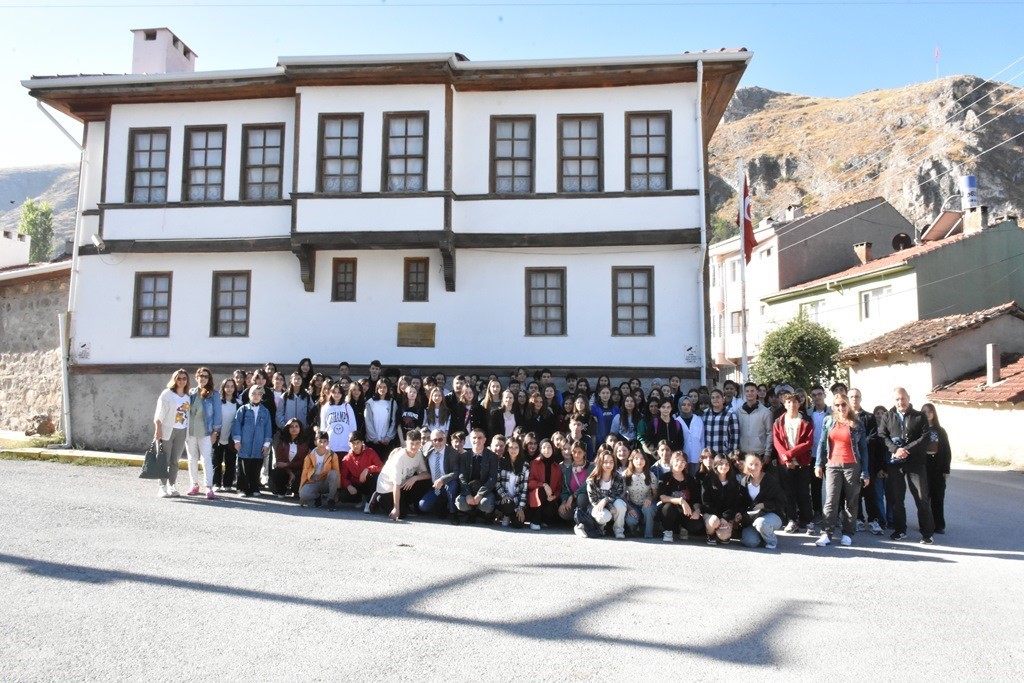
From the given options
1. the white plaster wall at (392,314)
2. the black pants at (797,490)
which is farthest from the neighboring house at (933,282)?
the black pants at (797,490)

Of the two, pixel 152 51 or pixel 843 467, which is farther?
pixel 152 51

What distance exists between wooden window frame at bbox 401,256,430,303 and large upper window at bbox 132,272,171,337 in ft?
17.8

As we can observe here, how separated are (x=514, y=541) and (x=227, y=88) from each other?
12.6 metres

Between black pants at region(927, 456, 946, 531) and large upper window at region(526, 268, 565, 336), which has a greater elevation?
large upper window at region(526, 268, 565, 336)

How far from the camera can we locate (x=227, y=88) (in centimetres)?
1653

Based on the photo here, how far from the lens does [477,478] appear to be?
33.6 feet

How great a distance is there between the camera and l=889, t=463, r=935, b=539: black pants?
9.44m

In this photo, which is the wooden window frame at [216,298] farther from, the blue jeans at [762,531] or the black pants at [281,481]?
the blue jeans at [762,531]

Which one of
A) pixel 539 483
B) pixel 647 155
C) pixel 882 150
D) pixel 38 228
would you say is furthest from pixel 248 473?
pixel 882 150

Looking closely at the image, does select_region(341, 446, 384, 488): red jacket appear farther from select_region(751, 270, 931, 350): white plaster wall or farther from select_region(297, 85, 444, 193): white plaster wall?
select_region(751, 270, 931, 350): white plaster wall

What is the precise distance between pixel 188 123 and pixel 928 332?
22703 mm

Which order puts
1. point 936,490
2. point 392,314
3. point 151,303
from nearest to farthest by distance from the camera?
point 936,490 < point 392,314 < point 151,303

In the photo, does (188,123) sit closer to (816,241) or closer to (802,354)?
(802,354)

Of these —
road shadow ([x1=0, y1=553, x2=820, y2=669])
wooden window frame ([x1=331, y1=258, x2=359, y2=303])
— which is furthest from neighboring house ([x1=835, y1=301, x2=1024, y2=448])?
road shadow ([x1=0, y1=553, x2=820, y2=669])
